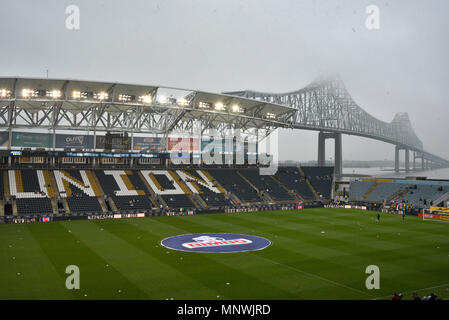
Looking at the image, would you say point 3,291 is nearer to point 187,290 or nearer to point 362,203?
point 187,290

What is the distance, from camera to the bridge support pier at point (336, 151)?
12119 cm

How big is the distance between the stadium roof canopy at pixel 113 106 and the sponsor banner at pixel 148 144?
155 centimetres

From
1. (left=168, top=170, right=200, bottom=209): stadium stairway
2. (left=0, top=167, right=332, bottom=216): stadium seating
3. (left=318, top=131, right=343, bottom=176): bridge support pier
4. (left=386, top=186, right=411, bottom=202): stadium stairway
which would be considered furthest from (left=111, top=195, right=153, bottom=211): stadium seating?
(left=318, top=131, right=343, bottom=176): bridge support pier

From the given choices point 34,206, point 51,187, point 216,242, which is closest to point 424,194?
point 216,242

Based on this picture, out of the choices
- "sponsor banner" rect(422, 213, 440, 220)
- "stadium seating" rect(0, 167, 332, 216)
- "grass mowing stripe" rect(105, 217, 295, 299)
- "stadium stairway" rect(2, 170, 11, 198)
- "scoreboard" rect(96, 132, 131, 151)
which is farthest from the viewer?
"scoreboard" rect(96, 132, 131, 151)

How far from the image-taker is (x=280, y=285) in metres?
22.7

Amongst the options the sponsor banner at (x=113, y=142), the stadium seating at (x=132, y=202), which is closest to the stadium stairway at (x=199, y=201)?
the stadium seating at (x=132, y=202)

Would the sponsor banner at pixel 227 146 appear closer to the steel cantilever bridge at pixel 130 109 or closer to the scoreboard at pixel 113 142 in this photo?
the steel cantilever bridge at pixel 130 109

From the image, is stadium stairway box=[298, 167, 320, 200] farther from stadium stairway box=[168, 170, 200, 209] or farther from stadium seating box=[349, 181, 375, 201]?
stadium stairway box=[168, 170, 200, 209]

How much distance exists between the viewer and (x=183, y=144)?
227ft

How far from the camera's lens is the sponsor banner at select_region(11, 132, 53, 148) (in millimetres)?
57688

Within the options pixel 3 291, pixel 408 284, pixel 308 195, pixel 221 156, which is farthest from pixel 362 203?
pixel 3 291

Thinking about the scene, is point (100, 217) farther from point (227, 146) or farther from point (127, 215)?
point (227, 146)

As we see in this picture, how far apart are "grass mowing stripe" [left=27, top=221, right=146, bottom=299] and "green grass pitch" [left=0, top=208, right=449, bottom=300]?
56mm
